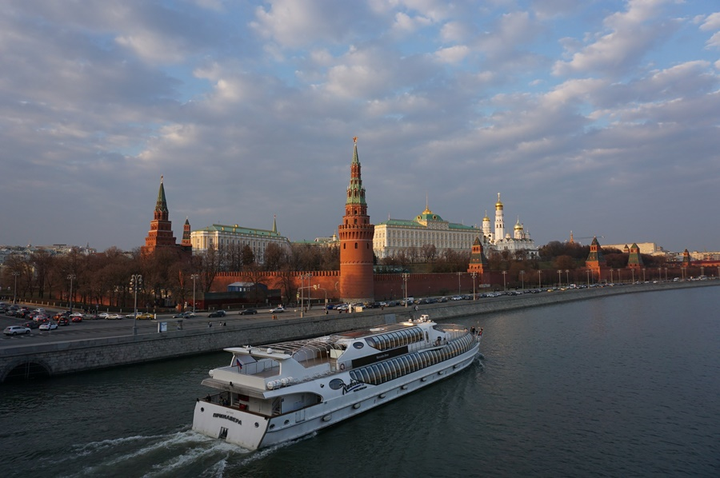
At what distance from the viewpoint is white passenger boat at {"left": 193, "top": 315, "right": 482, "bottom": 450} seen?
19.2 meters

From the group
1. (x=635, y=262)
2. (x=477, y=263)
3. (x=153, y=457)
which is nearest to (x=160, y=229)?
(x=477, y=263)

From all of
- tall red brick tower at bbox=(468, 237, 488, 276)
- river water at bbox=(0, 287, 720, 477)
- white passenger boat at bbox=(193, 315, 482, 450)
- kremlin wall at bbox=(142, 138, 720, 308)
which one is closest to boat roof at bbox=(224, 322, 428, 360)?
white passenger boat at bbox=(193, 315, 482, 450)

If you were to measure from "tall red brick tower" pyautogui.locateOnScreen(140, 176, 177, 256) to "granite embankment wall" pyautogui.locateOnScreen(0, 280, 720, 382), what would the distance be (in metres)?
45.0

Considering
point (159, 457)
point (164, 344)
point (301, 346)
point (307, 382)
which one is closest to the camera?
point (159, 457)

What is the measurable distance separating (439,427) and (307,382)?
652 centimetres

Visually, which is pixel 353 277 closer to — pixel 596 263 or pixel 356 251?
pixel 356 251

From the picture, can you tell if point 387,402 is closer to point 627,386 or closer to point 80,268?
point 627,386

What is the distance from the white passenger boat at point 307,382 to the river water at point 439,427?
690mm

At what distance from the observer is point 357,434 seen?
2105 cm

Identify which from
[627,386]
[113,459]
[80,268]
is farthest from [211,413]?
[80,268]

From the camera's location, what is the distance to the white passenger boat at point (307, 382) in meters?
19.2

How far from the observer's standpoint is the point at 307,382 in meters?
20.9

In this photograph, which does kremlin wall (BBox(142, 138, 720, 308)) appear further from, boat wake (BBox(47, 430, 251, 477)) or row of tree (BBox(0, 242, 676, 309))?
boat wake (BBox(47, 430, 251, 477))

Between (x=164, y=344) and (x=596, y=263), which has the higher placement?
(x=596, y=263)
